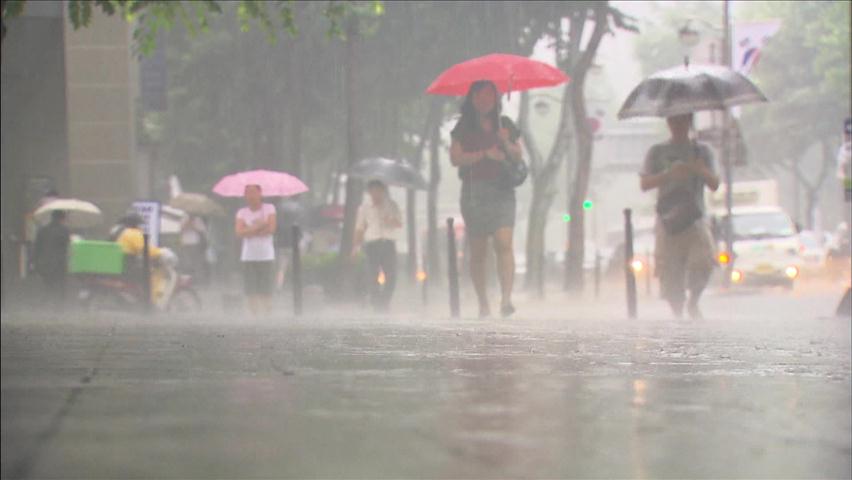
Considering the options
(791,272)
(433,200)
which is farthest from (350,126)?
(433,200)

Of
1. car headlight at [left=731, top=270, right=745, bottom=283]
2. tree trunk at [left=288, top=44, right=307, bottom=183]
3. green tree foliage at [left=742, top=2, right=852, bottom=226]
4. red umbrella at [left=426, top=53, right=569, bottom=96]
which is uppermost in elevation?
green tree foliage at [left=742, top=2, right=852, bottom=226]

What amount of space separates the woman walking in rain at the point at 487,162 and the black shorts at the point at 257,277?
4602 mm

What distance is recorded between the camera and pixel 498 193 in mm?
12000

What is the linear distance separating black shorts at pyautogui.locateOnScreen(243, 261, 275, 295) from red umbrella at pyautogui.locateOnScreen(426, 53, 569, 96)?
9.11 feet

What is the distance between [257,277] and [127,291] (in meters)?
2.54

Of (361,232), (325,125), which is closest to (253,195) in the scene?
(361,232)

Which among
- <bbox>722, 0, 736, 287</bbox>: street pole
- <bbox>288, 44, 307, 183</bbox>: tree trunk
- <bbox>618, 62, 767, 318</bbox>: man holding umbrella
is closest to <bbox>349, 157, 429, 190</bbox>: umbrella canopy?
<bbox>288, 44, 307, 183</bbox>: tree trunk

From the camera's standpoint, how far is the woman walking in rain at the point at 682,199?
11.5 metres

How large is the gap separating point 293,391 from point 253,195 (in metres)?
10.5

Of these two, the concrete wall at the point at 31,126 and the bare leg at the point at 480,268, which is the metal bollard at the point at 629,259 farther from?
the concrete wall at the point at 31,126

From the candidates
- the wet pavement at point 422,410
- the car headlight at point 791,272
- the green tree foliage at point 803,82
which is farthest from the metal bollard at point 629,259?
the green tree foliage at point 803,82

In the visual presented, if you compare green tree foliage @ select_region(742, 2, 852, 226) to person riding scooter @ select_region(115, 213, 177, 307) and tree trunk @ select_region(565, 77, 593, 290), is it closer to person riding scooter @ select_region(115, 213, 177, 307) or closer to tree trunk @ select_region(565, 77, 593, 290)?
tree trunk @ select_region(565, 77, 593, 290)

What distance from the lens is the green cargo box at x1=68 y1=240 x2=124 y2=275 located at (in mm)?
18438

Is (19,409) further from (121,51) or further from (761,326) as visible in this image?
(121,51)
